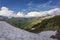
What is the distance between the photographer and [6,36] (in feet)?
16.6

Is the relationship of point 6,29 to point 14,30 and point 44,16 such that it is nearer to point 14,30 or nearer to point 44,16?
point 14,30

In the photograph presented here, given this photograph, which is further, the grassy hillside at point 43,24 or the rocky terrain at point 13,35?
the grassy hillside at point 43,24

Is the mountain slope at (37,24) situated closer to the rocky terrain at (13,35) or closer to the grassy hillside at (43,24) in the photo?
the grassy hillside at (43,24)

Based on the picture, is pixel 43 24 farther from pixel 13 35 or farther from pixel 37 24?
pixel 13 35

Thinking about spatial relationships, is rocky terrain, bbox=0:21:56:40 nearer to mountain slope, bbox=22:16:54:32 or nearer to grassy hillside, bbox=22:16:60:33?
grassy hillside, bbox=22:16:60:33

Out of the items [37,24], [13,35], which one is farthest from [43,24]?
[13,35]

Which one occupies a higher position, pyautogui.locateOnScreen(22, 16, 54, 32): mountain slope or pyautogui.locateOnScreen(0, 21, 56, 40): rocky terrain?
pyautogui.locateOnScreen(22, 16, 54, 32): mountain slope

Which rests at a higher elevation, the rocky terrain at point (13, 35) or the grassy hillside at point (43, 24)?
the grassy hillside at point (43, 24)

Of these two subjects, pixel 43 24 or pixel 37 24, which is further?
pixel 37 24

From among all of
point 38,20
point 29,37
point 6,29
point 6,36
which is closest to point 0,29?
point 6,29

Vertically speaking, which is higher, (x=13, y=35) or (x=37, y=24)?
(x=37, y=24)

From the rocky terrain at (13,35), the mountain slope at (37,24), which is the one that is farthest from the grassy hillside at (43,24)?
the rocky terrain at (13,35)

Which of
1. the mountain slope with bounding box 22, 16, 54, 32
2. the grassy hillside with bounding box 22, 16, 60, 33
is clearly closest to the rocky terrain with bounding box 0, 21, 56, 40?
the grassy hillside with bounding box 22, 16, 60, 33

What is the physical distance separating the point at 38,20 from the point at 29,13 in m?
0.50
